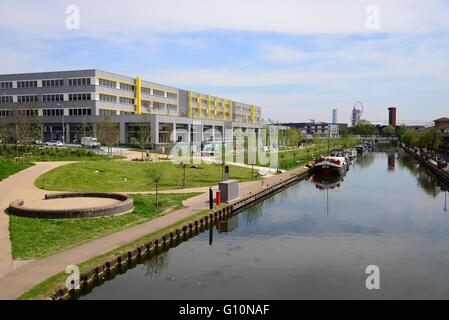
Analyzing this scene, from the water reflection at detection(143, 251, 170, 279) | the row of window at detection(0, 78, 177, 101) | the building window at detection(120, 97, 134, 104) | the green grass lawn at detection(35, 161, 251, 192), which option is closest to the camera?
the water reflection at detection(143, 251, 170, 279)

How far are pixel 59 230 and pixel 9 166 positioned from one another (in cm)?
2946

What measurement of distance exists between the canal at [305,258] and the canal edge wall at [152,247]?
42 cm

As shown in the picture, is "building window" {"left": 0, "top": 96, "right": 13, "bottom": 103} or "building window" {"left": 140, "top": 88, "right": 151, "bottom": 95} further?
"building window" {"left": 140, "top": 88, "right": 151, "bottom": 95}

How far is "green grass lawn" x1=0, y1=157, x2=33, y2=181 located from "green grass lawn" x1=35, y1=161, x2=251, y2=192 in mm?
4001

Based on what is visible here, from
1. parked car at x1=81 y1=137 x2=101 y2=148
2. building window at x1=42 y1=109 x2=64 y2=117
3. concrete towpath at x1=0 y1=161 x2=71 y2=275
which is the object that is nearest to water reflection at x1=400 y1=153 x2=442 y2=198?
concrete towpath at x1=0 y1=161 x2=71 y2=275

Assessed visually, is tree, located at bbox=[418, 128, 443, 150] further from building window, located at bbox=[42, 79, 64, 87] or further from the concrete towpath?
the concrete towpath

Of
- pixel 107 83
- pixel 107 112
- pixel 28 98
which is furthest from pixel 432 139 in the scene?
pixel 28 98

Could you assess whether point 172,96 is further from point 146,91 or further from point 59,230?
point 59,230

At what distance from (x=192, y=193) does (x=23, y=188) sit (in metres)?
15.8

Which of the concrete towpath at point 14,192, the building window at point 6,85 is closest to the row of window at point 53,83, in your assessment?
the building window at point 6,85

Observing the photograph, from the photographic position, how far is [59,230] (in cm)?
2611

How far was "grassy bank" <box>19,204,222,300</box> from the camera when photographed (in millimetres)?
16400

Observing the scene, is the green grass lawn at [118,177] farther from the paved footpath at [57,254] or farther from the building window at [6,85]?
the building window at [6,85]
